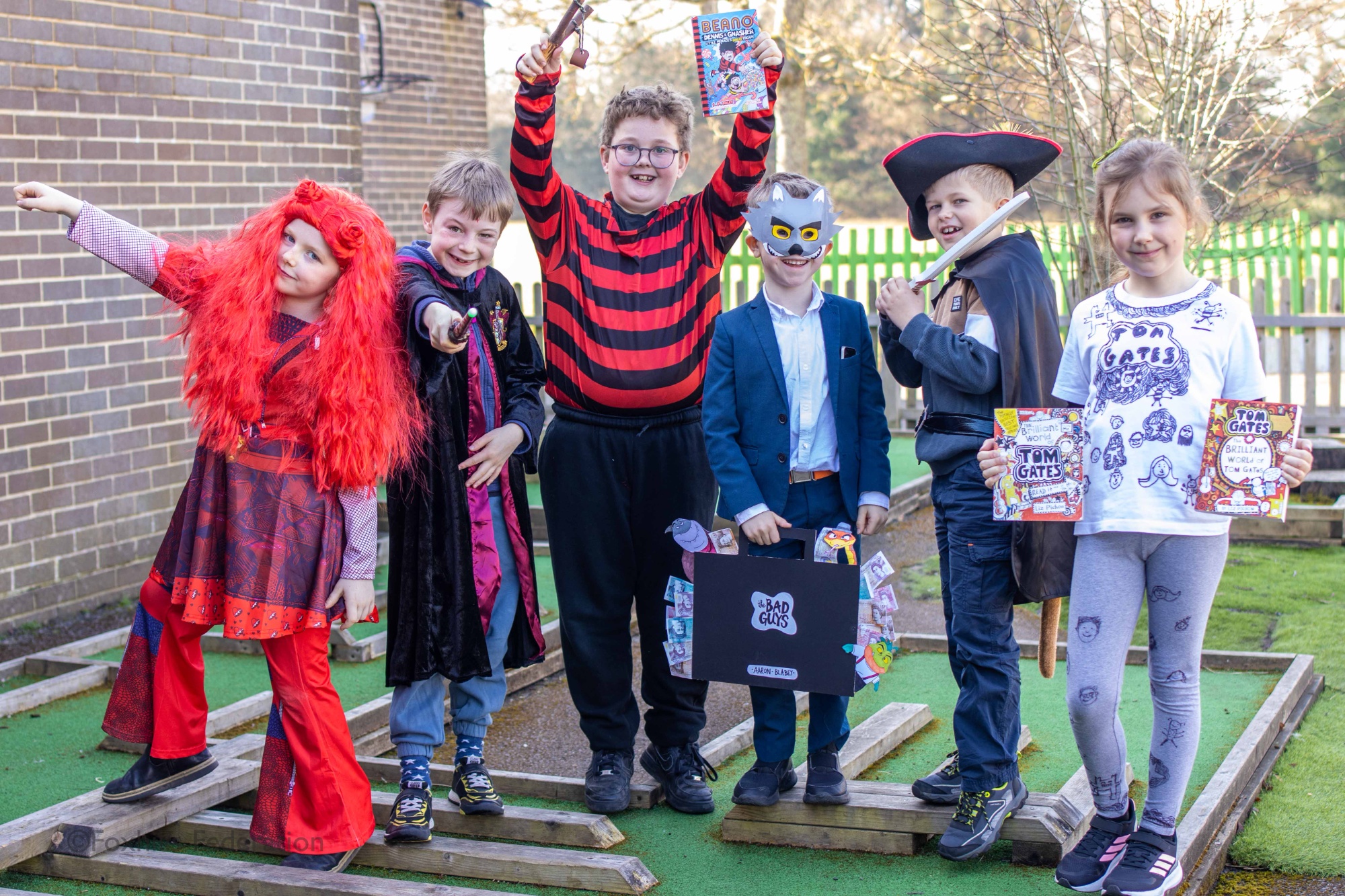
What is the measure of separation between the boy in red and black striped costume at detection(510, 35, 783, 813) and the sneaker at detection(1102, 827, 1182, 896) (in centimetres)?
126

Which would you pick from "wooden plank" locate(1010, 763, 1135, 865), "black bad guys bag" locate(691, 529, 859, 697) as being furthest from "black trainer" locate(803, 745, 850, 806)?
"wooden plank" locate(1010, 763, 1135, 865)

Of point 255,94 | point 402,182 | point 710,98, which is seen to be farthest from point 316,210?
point 402,182

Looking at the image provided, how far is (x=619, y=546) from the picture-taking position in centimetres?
377

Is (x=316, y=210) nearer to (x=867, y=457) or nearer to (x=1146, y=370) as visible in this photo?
(x=867, y=457)

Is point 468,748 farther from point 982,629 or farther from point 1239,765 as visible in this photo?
point 1239,765

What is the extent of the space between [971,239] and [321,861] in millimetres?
2374

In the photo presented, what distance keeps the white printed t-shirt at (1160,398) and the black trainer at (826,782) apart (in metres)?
1.01

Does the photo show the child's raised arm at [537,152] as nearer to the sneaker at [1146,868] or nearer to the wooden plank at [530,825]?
the wooden plank at [530,825]

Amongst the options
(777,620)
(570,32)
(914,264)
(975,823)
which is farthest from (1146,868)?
(914,264)

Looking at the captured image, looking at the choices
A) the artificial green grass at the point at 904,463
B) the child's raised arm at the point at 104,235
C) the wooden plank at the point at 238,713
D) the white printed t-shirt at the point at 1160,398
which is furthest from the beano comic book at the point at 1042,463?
the artificial green grass at the point at 904,463

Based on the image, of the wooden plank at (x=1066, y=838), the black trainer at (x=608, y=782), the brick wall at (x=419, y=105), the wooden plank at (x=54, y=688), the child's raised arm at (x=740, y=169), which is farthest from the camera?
the brick wall at (x=419, y=105)

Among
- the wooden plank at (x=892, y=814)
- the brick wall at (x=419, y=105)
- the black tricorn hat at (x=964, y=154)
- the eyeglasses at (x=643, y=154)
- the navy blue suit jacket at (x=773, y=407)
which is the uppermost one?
the brick wall at (x=419, y=105)

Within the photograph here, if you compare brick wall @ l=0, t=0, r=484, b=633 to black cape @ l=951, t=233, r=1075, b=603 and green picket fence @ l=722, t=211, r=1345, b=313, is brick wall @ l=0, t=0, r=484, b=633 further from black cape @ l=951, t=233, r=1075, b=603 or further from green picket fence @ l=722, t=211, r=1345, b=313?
green picket fence @ l=722, t=211, r=1345, b=313

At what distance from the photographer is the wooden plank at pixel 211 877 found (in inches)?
123
